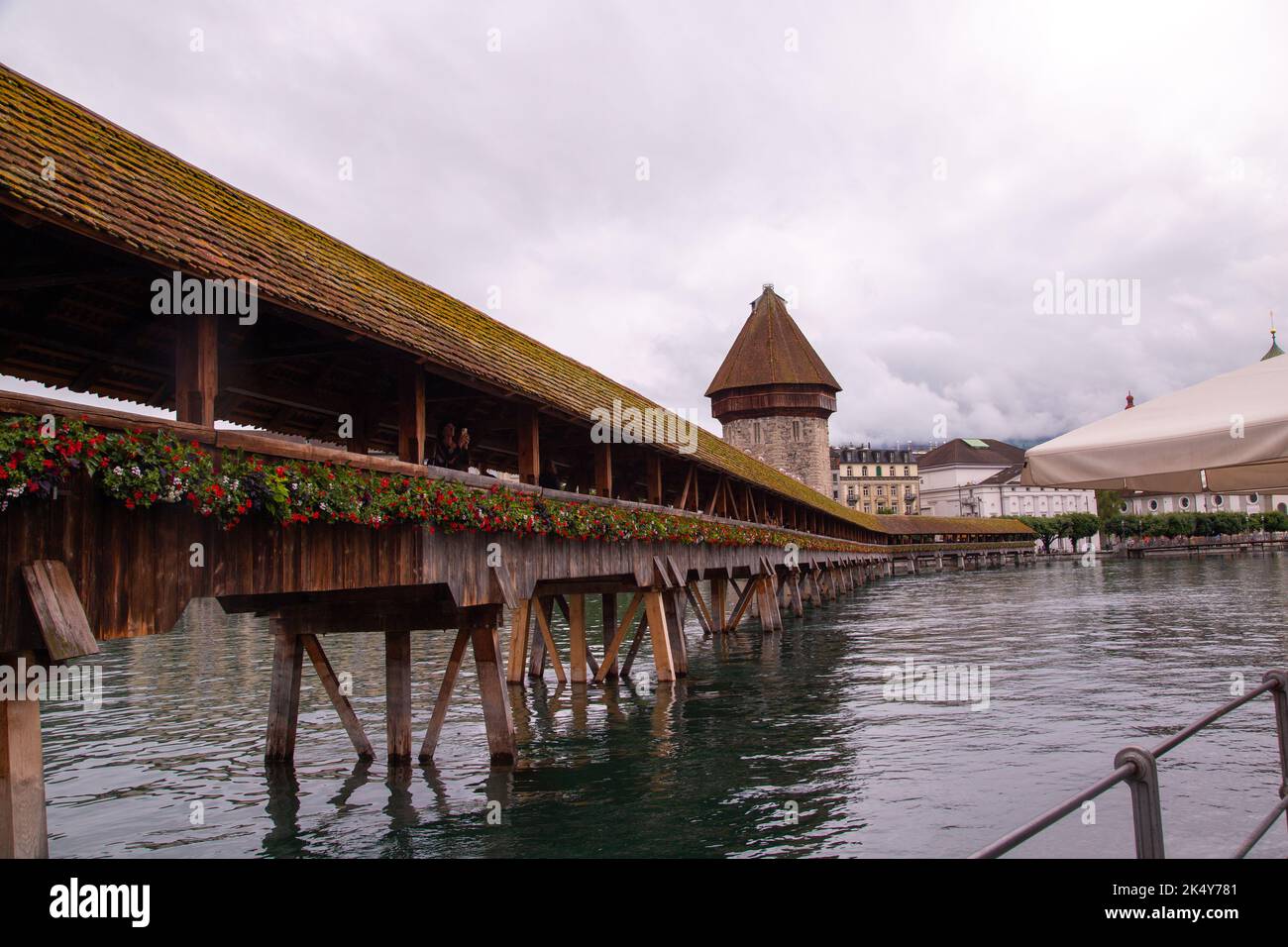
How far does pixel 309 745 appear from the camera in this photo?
1202cm

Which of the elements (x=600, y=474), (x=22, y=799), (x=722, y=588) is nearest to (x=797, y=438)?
(x=722, y=588)

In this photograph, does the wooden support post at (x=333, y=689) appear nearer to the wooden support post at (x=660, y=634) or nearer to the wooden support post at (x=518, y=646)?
the wooden support post at (x=660, y=634)

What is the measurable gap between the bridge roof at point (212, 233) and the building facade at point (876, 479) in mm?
107639

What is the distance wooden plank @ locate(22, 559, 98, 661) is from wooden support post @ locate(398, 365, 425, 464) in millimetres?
3881

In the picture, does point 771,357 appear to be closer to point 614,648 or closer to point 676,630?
point 676,630

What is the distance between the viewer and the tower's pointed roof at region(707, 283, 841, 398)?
58.8m

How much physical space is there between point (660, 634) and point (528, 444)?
5.90 metres

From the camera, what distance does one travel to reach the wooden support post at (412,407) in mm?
8664

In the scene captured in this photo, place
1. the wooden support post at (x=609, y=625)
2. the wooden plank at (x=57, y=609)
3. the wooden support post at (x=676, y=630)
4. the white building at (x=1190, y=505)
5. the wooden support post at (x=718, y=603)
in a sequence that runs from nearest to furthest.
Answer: the wooden plank at (x=57, y=609)
the wooden support post at (x=676, y=630)
the wooden support post at (x=609, y=625)
the wooden support post at (x=718, y=603)
the white building at (x=1190, y=505)

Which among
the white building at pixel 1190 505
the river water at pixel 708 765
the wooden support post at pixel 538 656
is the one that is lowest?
the river water at pixel 708 765

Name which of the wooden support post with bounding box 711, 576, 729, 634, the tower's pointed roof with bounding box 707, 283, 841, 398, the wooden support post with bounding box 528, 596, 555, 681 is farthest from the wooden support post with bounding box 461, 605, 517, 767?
the tower's pointed roof with bounding box 707, 283, 841, 398

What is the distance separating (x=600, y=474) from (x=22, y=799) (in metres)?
9.11

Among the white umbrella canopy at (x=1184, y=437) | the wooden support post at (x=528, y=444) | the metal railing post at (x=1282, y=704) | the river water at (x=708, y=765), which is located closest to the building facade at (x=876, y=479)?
the river water at (x=708, y=765)

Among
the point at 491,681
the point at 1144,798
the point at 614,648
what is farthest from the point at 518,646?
the point at 1144,798
